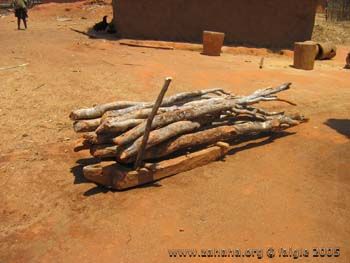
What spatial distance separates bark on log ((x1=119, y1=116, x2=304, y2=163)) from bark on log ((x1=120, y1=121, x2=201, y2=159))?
0.06 metres

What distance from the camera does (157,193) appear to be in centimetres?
435

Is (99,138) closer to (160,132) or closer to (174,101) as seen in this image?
(160,132)

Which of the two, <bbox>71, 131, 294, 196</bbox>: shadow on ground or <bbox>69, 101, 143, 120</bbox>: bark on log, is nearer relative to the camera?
<bbox>71, 131, 294, 196</bbox>: shadow on ground

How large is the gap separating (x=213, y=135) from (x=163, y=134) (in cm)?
81

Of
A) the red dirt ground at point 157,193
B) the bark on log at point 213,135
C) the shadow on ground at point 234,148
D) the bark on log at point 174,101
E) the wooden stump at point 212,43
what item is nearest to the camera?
the red dirt ground at point 157,193

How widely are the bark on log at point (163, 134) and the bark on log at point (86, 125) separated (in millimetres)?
725

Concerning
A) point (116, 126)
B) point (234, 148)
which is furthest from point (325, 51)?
point (116, 126)

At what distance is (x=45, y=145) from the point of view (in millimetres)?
5586

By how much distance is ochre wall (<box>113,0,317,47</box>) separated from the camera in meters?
14.1

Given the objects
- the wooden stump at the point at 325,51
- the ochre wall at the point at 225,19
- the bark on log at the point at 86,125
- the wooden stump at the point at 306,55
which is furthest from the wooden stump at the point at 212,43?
the bark on log at the point at 86,125

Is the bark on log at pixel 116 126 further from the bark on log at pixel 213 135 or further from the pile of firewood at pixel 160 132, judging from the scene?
the bark on log at pixel 213 135

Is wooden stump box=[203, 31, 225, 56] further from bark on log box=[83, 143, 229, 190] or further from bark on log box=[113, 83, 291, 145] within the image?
bark on log box=[83, 143, 229, 190]

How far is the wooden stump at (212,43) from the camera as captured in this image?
40.9ft

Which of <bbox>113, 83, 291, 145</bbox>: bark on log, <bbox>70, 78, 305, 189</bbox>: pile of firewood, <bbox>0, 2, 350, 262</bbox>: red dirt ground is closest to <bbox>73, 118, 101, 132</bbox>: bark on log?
<bbox>70, 78, 305, 189</bbox>: pile of firewood
